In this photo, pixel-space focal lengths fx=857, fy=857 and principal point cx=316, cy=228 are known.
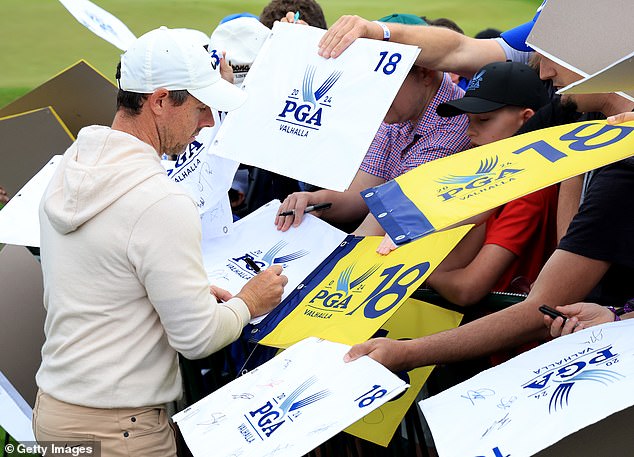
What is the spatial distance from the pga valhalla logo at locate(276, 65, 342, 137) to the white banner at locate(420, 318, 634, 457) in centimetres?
Result: 129

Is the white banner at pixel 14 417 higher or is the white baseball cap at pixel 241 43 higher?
the white baseball cap at pixel 241 43

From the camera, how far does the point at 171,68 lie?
2.50 m

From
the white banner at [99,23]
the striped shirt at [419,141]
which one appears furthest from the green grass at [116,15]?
the striped shirt at [419,141]

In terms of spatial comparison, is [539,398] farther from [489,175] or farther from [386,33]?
[386,33]

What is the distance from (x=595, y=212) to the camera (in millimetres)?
2393

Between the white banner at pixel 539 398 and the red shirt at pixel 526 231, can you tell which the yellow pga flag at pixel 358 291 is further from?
the white banner at pixel 539 398

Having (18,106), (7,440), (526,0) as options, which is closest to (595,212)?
(7,440)

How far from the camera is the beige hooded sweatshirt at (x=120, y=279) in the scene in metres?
2.38

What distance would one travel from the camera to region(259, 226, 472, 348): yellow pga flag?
247 cm

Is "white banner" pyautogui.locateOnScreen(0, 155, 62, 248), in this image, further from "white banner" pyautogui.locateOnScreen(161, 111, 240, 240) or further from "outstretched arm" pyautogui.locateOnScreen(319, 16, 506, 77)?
"outstretched arm" pyautogui.locateOnScreen(319, 16, 506, 77)
